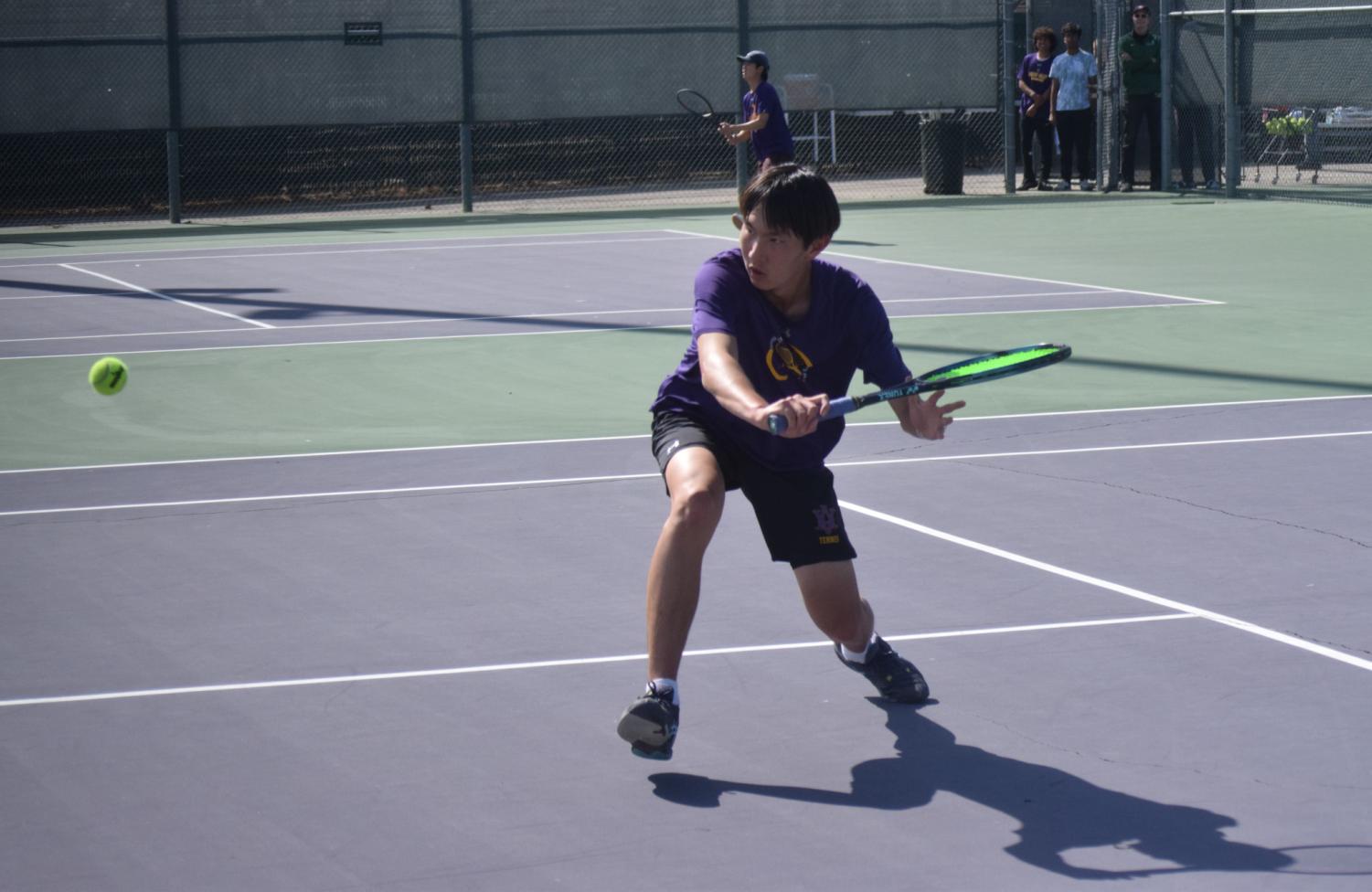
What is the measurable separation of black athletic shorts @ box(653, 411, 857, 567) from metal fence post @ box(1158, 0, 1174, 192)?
18707 millimetres

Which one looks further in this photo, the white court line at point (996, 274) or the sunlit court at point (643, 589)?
the white court line at point (996, 274)

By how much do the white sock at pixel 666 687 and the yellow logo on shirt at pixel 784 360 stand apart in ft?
2.37

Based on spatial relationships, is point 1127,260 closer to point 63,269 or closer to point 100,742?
point 63,269

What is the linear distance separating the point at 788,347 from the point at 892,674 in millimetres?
844

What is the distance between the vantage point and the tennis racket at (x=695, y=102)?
21.7 m

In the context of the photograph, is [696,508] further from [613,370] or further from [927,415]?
[613,370]

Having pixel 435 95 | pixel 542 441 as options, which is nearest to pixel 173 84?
pixel 435 95

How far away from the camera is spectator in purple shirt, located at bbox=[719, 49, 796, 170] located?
16.7m

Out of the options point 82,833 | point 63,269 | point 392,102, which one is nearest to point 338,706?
point 82,833

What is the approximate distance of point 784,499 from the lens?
4344mm

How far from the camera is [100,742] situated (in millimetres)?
4414

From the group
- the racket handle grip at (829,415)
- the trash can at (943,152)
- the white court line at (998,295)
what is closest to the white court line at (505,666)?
the racket handle grip at (829,415)

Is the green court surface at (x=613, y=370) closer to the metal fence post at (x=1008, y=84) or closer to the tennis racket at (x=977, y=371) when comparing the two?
the tennis racket at (x=977, y=371)

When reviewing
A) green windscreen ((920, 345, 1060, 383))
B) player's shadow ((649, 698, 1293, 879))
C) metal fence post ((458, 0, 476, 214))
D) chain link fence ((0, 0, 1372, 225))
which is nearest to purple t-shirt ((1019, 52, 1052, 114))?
chain link fence ((0, 0, 1372, 225))
